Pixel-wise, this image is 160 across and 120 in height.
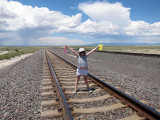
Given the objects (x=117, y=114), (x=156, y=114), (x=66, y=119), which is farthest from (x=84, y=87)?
(x=156, y=114)

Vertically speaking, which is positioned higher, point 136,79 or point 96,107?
point 96,107

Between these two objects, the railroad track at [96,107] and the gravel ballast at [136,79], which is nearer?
the railroad track at [96,107]

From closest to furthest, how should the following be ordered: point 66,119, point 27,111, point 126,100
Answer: point 66,119
point 27,111
point 126,100

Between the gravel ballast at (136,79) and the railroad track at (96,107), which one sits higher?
the railroad track at (96,107)

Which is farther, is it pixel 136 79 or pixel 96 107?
pixel 136 79

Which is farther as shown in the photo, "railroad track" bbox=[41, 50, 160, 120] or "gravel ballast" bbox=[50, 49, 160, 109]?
"gravel ballast" bbox=[50, 49, 160, 109]

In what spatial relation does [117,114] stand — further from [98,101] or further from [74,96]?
[74,96]

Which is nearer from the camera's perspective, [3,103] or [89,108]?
[89,108]

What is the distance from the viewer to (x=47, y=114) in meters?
3.42

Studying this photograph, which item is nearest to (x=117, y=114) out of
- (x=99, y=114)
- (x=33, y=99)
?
(x=99, y=114)

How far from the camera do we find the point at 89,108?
12.3 feet

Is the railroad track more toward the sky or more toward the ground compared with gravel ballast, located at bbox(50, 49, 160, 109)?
more toward the sky

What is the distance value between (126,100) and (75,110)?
5.16 ft

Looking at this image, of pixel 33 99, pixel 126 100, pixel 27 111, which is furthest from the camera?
pixel 33 99
